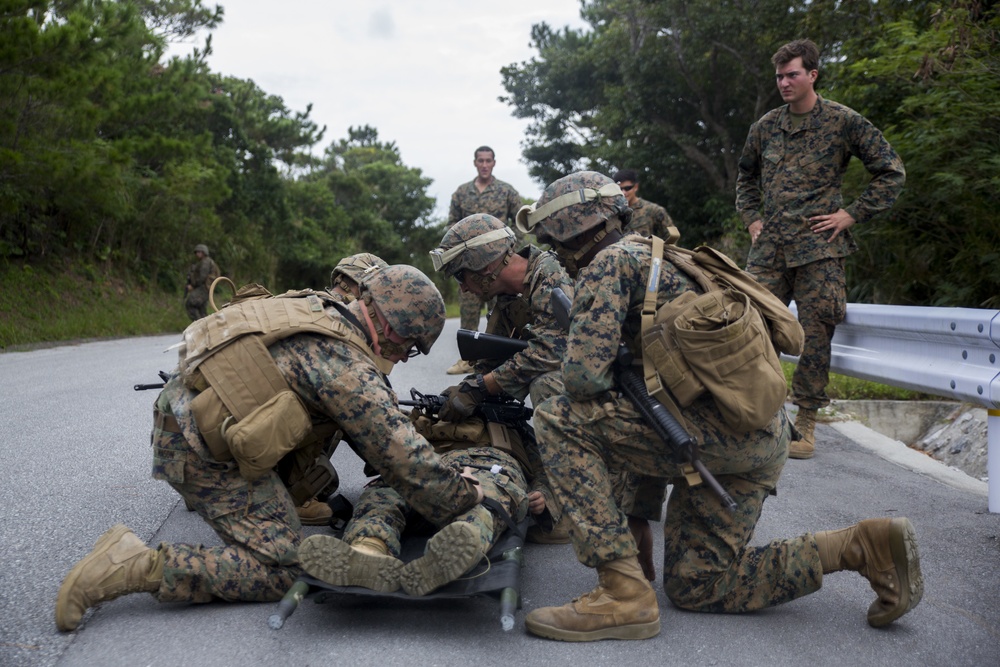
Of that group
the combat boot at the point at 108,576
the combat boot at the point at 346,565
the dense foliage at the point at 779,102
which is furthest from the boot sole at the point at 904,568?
the dense foliage at the point at 779,102

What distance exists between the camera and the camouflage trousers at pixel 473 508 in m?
3.44

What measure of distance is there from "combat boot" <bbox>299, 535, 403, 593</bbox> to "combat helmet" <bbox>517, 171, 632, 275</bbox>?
57.2 inches

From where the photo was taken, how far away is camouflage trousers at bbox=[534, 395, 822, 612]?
10.4 feet

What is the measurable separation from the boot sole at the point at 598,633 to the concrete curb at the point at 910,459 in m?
2.53

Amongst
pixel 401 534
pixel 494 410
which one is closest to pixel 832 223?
pixel 494 410

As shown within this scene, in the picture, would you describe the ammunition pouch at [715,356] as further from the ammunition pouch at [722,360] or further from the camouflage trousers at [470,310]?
the camouflage trousers at [470,310]

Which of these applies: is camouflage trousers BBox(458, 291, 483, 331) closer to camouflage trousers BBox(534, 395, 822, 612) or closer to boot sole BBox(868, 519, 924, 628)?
camouflage trousers BBox(534, 395, 822, 612)

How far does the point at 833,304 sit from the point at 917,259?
4140 mm

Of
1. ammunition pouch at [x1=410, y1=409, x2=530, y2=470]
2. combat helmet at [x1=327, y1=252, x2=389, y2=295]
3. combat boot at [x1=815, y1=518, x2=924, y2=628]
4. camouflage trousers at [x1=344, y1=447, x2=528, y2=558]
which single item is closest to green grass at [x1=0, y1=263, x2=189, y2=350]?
combat helmet at [x1=327, y1=252, x2=389, y2=295]

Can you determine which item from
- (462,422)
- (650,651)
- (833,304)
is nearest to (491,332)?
(462,422)

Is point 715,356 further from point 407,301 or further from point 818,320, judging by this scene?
point 818,320

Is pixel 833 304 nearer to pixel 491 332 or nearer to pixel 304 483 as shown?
pixel 491 332

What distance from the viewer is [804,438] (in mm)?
5527

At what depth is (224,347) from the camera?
336cm
